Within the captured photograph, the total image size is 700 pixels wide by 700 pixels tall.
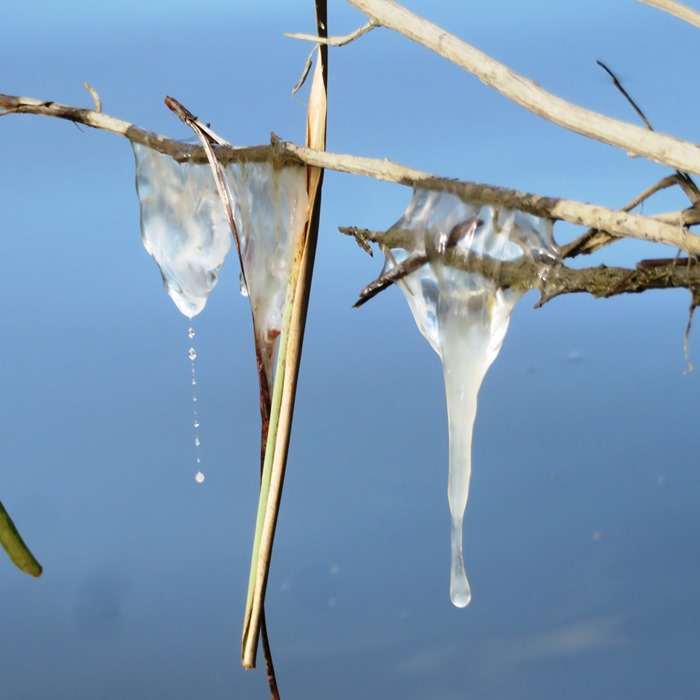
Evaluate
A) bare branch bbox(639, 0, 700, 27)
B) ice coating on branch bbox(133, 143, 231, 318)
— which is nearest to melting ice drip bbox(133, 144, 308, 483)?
ice coating on branch bbox(133, 143, 231, 318)

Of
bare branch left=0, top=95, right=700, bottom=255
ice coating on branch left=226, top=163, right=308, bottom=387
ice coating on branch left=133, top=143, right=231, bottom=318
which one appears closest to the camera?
bare branch left=0, top=95, right=700, bottom=255

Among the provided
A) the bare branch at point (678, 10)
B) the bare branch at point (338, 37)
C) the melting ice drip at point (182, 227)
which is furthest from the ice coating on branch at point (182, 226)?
the bare branch at point (678, 10)

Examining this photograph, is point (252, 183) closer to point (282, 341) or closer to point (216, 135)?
point (216, 135)

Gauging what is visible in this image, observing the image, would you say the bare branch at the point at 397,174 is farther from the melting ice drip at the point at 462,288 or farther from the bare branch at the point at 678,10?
the bare branch at the point at 678,10

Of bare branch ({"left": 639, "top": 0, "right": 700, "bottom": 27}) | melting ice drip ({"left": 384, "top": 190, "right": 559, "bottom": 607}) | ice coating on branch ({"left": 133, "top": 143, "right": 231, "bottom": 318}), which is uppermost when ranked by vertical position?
bare branch ({"left": 639, "top": 0, "right": 700, "bottom": 27})

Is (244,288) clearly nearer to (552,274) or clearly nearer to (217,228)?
(217,228)

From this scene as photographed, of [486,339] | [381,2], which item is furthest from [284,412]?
[381,2]

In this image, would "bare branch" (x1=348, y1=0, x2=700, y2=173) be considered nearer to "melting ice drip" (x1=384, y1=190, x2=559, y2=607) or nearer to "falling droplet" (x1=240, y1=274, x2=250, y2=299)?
"melting ice drip" (x1=384, y1=190, x2=559, y2=607)
